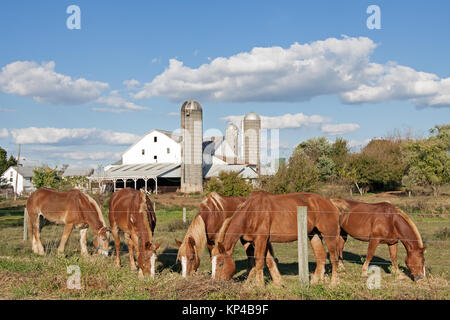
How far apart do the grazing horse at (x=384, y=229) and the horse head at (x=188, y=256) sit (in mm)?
3400

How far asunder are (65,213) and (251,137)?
43.9m

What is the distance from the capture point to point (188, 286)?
6285 mm

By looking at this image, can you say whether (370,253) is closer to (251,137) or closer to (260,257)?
(260,257)

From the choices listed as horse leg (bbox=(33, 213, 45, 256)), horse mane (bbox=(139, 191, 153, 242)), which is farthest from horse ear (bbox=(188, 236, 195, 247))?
horse leg (bbox=(33, 213, 45, 256))

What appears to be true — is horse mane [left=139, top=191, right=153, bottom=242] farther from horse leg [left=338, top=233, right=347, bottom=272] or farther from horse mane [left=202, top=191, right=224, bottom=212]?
horse leg [left=338, top=233, right=347, bottom=272]

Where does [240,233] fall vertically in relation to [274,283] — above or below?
above

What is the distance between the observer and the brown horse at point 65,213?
10.1 meters

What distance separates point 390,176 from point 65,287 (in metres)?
46.9

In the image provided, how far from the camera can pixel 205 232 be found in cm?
773

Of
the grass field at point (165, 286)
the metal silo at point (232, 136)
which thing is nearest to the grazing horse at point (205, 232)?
the grass field at point (165, 286)

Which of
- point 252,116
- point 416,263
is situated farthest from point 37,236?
point 252,116

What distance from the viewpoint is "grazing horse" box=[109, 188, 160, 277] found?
7.49 metres
